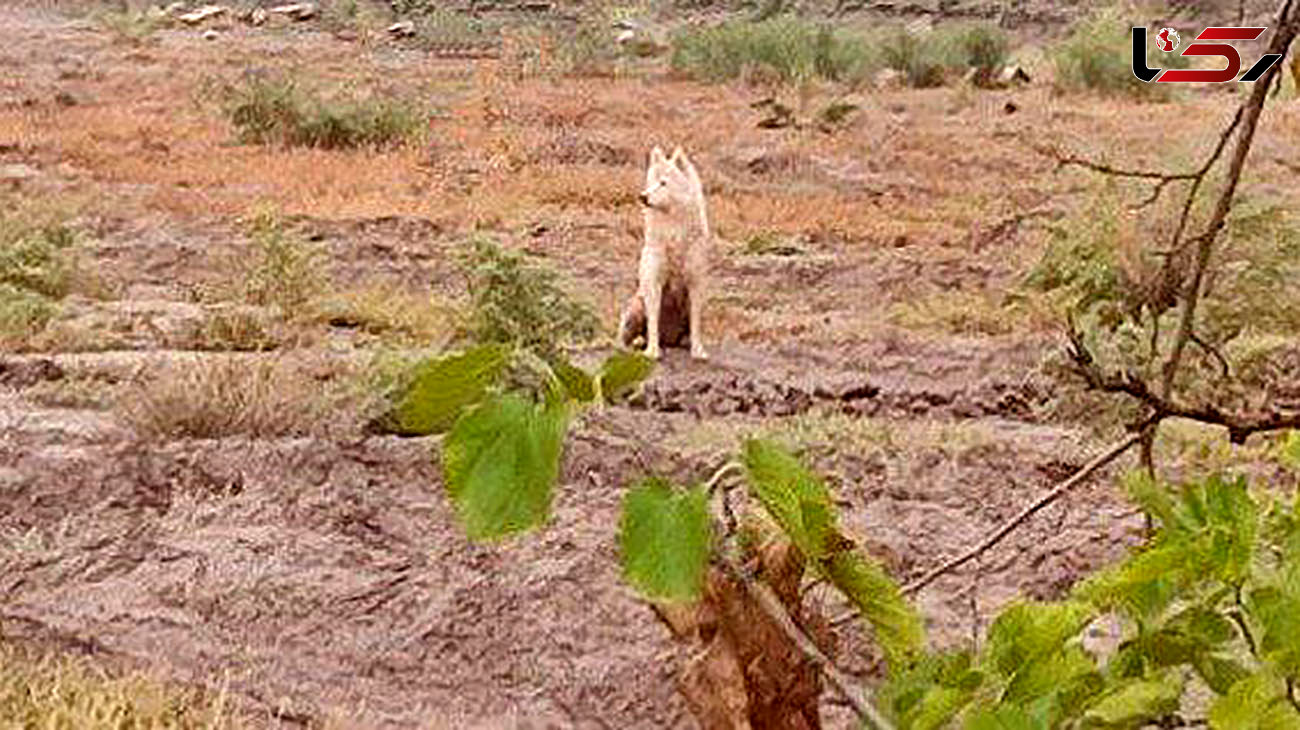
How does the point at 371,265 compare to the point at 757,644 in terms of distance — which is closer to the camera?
the point at 757,644

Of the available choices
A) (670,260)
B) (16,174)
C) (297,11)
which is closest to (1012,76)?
(297,11)

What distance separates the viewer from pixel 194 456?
7.36 metres

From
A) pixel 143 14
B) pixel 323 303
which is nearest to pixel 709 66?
pixel 143 14

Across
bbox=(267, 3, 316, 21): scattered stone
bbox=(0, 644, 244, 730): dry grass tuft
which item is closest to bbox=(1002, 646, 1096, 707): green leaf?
bbox=(0, 644, 244, 730): dry grass tuft

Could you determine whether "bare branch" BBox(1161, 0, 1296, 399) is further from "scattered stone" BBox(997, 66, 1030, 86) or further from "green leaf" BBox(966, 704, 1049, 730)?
"scattered stone" BBox(997, 66, 1030, 86)

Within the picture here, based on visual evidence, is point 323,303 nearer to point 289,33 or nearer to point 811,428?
point 811,428

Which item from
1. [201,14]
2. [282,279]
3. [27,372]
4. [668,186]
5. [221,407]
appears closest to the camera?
[221,407]

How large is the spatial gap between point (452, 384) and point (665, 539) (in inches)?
5.6

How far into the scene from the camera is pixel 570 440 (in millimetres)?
2410

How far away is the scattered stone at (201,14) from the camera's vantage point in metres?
42.4

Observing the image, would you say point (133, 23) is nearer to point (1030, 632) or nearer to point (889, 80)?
point (889, 80)

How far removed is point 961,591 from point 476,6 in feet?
137

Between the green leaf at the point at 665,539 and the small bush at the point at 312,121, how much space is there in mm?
21757

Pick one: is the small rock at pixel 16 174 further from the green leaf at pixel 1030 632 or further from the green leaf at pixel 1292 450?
the green leaf at pixel 1030 632
